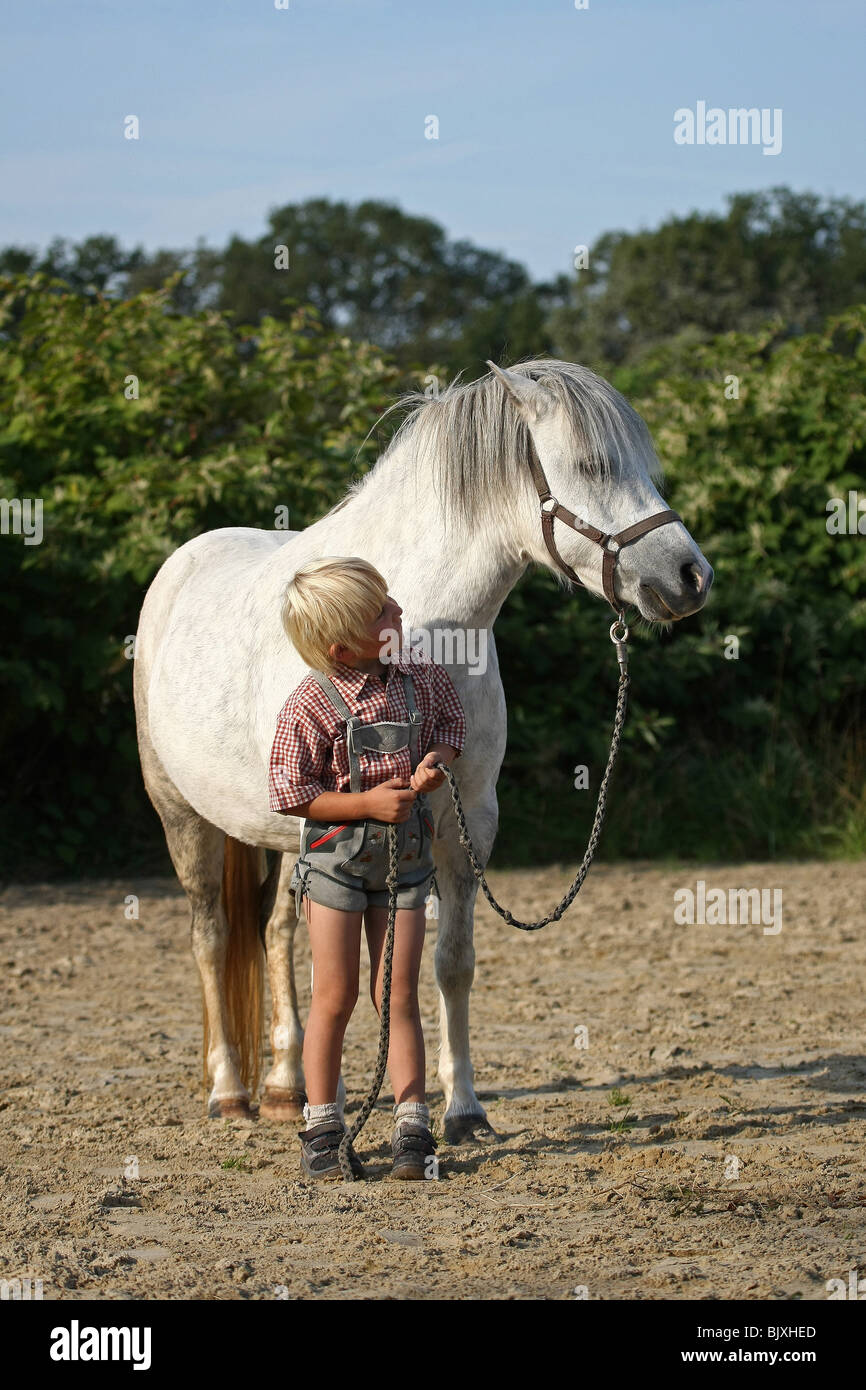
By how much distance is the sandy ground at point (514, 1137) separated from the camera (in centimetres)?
284

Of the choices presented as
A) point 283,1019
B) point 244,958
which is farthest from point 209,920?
point 283,1019

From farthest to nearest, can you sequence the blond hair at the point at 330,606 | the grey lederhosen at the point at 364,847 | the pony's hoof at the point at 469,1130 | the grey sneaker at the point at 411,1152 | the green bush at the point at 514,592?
the green bush at the point at 514,592 < the pony's hoof at the point at 469,1130 < the grey sneaker at the point at 411,1152 < the grey lederhosen at the point at 364,847 < the blond hair at the point at 330,606

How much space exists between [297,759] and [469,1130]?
4.03 ft

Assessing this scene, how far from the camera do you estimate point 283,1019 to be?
4.36 metres

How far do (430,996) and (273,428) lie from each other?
3774 mm

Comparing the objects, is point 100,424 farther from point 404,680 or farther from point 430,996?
point 404,680

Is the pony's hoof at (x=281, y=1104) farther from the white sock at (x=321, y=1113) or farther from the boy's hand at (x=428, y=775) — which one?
the boy's hand at (x=428, y=775)

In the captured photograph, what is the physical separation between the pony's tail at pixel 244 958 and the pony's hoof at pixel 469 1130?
827mm

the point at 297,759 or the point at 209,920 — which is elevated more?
the point at 297,759

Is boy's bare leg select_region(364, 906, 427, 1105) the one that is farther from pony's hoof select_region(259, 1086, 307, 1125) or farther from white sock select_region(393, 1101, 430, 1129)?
pony's hoof select_region(259, 1086, 307, 1125)

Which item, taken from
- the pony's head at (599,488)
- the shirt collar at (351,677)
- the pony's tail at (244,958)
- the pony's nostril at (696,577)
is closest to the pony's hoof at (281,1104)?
the pony's tail at (244,958)

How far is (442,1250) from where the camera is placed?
9.61ft

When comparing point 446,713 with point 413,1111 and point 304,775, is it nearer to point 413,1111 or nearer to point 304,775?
point 304,775
